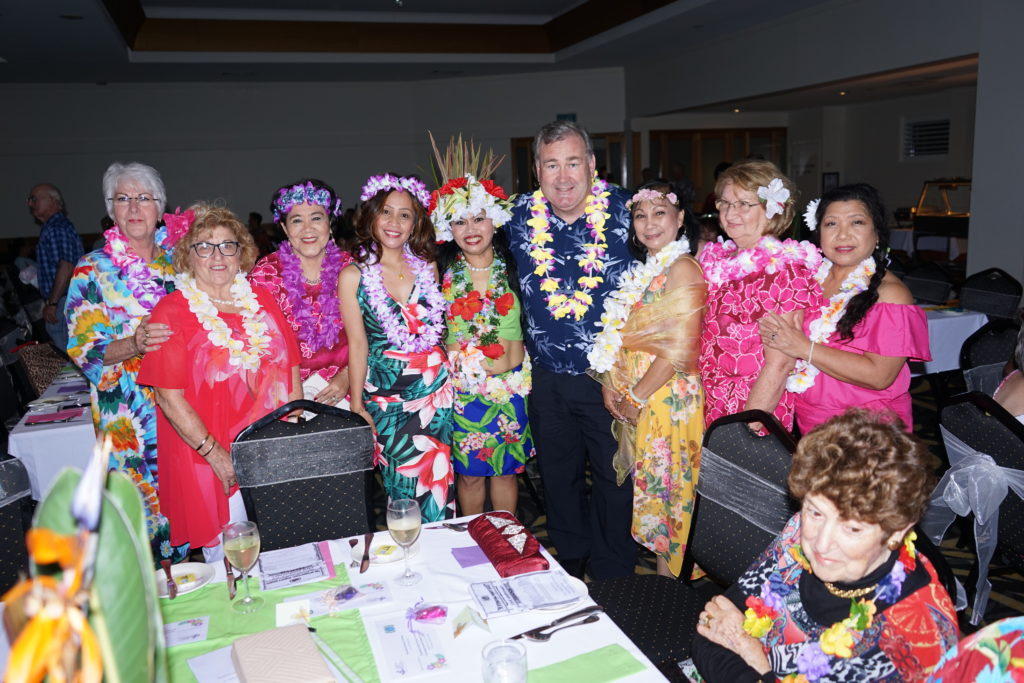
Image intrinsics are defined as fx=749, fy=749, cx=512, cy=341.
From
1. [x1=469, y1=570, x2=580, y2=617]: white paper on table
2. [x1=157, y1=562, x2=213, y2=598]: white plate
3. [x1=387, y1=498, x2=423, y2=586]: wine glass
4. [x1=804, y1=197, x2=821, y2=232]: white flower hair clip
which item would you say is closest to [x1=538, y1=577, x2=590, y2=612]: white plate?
[x1=469, y1=570, x2=580, y2=617]: white paper on table

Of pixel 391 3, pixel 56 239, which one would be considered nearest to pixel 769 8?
pixel 391 3

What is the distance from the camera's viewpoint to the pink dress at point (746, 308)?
2.68 meters

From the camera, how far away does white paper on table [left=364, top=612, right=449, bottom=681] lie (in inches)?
56.9

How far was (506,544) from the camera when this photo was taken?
190cm

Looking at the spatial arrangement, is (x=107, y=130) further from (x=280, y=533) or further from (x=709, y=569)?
(x=709, y=569)

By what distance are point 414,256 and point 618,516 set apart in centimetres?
141

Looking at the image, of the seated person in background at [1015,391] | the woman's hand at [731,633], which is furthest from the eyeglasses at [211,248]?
the seated person in background at [1015,391]

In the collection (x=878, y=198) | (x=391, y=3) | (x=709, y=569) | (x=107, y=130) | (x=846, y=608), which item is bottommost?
(x=709, y=569)

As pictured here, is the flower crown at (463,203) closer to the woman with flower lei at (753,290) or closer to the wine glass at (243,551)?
the woman with flower lei at (753,290)

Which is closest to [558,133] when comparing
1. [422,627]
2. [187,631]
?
[422,627]

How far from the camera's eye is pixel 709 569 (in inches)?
90.4

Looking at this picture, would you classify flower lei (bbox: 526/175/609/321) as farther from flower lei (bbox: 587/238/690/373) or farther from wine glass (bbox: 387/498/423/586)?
wine glass (bbox: 387/498/423/586)

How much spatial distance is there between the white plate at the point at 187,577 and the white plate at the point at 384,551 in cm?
35

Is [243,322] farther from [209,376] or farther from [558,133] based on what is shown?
[558,133]
